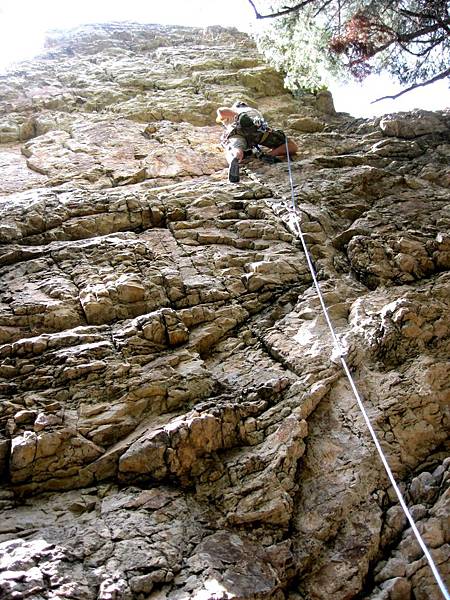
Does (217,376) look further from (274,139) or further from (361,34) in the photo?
(361,34)

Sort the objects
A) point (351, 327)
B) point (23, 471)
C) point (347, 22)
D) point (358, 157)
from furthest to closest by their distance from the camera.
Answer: point (347, 22), point (358, 157), point (351, 327), point (23, 471)

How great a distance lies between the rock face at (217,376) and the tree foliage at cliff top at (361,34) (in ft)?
7.66

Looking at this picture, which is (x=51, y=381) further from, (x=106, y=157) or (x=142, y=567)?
(x=106, y=157)

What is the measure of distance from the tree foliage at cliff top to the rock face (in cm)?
234

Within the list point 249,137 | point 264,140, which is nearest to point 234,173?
point 249,137

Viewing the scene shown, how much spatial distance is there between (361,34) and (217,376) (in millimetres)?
7819

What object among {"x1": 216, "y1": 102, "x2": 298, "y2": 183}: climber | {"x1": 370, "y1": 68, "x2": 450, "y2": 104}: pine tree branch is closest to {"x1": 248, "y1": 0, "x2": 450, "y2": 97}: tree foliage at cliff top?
{"x1": 370, "y1": 68, "x2": 450, "y2": 104}: pine tree branch

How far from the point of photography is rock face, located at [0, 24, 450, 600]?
3.32 metres

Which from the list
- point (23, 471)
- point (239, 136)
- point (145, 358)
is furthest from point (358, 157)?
point (23, 471)

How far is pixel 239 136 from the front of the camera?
28.6ft

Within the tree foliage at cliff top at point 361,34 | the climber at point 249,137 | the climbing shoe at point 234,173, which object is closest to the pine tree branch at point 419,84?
the tree foliage at cliff top at point 361,34

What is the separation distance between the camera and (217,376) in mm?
4672

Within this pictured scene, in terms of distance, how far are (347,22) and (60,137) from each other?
6.11 m

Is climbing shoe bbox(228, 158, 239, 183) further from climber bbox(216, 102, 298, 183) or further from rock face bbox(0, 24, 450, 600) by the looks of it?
climber bbox(216, 102, 298, 183)
